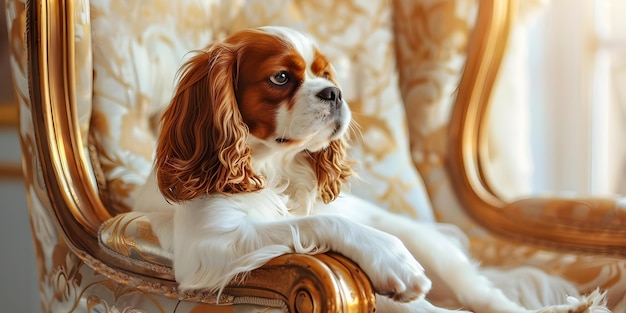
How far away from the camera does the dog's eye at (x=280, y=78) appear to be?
35.9 inches

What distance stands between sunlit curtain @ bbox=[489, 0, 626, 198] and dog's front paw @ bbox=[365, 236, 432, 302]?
1.07 meters

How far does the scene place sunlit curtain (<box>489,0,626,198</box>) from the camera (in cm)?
181

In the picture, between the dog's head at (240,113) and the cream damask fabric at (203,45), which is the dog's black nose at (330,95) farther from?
the cream damask fabric at (203,45)

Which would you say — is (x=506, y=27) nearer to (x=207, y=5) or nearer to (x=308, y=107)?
(x=207, y=5)

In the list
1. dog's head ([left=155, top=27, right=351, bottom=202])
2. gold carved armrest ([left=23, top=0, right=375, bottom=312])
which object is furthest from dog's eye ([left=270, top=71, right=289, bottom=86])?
gold carved armrest ([left=23, top=0, right=375, bottom=312])

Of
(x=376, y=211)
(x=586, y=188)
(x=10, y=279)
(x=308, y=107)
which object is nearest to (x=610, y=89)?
(x=586, y=188)

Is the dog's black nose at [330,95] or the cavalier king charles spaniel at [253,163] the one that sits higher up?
the dog's black nose at [330,95]

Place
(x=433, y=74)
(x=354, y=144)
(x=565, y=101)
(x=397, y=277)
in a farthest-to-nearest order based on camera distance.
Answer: (x=565, y=101) < (x=433, y=74) < (x=354, y=144) < (x=397, y=277)

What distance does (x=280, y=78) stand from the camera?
36.1 inches

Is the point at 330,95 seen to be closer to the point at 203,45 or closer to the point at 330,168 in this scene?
the point at 330,168

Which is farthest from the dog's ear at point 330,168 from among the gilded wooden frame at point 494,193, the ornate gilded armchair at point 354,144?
the gilded wooden frame at point 494,193

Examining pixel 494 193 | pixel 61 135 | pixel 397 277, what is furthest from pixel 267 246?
pixel 494 193

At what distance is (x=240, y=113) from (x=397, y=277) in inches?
12.1

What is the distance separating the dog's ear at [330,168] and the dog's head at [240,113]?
0.06 meters
